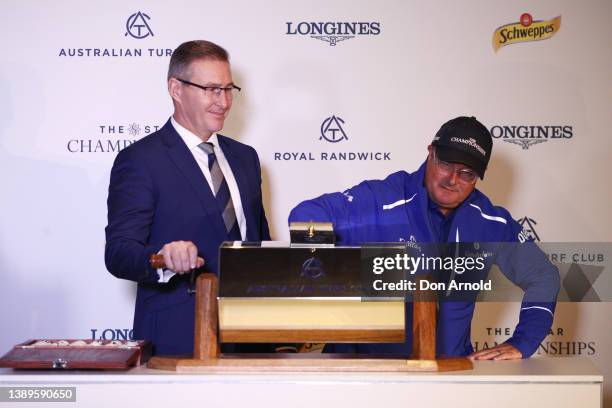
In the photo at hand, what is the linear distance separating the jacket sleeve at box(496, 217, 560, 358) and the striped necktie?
899 mm

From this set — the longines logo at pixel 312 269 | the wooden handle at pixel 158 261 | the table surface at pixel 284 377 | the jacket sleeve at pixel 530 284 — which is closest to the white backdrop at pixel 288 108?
the jacket sleeve at pixel 530 284

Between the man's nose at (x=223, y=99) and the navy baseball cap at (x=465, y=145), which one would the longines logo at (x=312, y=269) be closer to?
the navy baseball cap at (x=465, y=145)

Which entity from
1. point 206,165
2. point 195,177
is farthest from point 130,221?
point 206,165

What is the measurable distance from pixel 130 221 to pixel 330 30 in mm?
1549

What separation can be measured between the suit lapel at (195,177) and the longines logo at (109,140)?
89 cm

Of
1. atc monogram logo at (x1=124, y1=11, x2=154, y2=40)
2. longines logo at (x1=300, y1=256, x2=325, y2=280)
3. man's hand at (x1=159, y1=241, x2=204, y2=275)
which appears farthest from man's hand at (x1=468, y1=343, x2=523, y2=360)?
atc monogram logo at (x1=124, y1=11, x2=154, y2=40)

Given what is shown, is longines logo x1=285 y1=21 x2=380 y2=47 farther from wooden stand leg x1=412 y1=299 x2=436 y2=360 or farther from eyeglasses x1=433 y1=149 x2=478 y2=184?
wooden stand leg x1=412 y1=299 x2=436 y2=360

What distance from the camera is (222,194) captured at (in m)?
3.41

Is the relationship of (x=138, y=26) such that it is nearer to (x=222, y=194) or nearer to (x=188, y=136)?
(x=188, y=136)

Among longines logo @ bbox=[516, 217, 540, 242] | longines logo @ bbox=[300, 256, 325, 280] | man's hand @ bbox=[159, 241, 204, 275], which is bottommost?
longines logo @ bbox=[300, 256, 325, 280]

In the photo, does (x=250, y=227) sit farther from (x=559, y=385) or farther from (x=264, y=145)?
(x=559, y=385)

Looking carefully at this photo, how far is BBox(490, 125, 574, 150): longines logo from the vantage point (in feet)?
14.2

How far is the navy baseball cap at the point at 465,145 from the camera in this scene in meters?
3.10

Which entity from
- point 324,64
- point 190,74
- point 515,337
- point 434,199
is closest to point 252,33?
point 324,64
